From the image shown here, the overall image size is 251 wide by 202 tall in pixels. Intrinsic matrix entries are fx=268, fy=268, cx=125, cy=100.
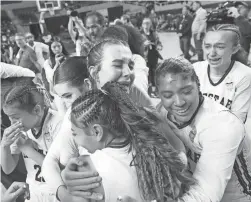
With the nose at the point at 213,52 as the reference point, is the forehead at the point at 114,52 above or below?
above

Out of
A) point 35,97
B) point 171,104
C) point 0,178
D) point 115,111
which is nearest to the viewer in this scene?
point 115,111

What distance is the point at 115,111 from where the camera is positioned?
1.03 m

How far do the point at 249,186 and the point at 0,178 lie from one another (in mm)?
1567

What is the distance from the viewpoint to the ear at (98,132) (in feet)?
3.28

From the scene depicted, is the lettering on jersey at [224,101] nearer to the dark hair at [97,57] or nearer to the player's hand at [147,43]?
the dark hair at [97,57]

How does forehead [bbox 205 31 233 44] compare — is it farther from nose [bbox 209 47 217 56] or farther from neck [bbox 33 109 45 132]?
neck [bbox 33 109 45 132]

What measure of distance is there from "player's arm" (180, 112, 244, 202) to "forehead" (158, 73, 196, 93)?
216 millimetres

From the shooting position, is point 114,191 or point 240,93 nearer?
point 114,191

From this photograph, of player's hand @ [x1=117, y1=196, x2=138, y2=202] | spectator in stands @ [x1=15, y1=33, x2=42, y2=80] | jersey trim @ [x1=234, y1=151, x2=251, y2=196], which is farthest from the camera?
spectator in stands @ [x1=15, y1=33, x2=42, y2=80]

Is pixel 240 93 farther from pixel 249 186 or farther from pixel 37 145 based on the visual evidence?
pixel 37 145

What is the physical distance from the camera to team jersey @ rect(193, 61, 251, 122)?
190 cm

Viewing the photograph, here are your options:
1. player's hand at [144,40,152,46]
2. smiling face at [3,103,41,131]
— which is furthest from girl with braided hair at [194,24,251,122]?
player's hand at [144,40,152,46]

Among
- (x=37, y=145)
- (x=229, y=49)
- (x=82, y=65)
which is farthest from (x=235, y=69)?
(x=37, y=145)

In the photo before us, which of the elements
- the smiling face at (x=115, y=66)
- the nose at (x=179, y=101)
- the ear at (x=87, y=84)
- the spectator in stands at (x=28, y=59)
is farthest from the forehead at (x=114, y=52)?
the spectator in stands at (x=28, y=59)
